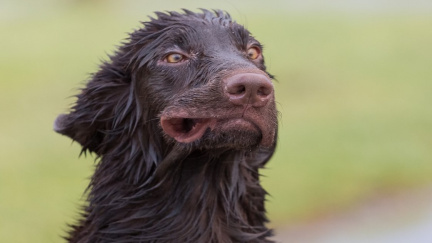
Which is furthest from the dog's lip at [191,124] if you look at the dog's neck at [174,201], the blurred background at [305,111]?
the blurred background at [305,111]

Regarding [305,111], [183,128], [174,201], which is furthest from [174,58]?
[305,111]

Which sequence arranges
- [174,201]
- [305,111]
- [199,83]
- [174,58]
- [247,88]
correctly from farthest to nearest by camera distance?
[305,111], [174,201], [174,58], [199,83], [247,88]

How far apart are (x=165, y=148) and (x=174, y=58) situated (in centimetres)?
47

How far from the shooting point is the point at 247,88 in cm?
349

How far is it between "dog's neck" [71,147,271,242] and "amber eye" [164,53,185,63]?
0.49m

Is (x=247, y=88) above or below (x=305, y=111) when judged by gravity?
below

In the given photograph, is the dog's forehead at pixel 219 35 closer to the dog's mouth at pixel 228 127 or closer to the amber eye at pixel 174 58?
the amber eye at pixel 174 58

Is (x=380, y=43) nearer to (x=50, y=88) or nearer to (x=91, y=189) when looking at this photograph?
(x=50, y=88)

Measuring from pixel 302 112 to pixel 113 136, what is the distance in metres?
9.49

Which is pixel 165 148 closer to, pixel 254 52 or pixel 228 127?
pixel 228 127

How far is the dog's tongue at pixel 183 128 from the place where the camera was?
3.72 m

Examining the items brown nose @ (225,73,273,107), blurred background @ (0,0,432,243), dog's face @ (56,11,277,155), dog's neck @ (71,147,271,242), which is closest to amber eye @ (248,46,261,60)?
dog's face @ (56,11,277,155)

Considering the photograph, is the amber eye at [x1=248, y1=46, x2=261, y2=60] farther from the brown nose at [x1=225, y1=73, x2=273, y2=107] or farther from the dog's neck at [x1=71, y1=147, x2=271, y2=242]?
the brown nose at [x1=225, y1=73, x2=273, y2=107]

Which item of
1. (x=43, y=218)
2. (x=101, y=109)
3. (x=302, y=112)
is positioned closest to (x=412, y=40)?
(x=302, y=112)
